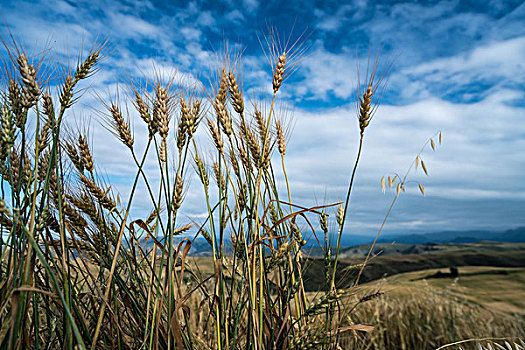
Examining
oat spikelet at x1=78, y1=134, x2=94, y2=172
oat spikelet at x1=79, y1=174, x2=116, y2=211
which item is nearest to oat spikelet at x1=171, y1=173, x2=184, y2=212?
oat spikelet at x1=79, y1=174, x2=116, y2=211

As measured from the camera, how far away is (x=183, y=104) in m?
1.60

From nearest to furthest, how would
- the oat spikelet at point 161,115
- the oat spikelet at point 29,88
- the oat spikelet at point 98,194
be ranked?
1. the oat spikelet at point 29,88
2. the oat spikelet at point 161,115
3. the oat spikelet at point 98,194

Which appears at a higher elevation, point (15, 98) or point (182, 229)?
point (15, 98)

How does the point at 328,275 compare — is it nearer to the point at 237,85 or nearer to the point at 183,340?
the point at 183,340

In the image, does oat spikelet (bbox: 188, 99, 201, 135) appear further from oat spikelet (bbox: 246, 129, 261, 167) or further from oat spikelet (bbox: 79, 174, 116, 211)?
oat spikelet (bbox: 79, 174, 116, 211)

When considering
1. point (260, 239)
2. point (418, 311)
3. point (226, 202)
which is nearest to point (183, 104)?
point (226, 202)

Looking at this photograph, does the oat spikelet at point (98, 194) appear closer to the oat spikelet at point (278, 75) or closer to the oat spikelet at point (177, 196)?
the oat spikelet at point (177, 196)

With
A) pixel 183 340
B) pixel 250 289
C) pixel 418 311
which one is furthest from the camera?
pixel 418 311

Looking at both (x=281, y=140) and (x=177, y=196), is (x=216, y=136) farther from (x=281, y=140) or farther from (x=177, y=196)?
(x=281, y=140)

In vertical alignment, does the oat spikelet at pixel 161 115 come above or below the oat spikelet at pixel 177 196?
above

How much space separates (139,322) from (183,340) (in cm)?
21

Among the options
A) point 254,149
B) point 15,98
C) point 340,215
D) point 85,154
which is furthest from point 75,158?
point 340,215

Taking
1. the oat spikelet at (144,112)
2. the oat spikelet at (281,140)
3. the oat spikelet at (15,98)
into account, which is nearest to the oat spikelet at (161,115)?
the oat spikelet at (144,112)

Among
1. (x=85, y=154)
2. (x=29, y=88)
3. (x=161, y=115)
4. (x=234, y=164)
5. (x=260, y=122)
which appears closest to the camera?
(x=29, y=88)
